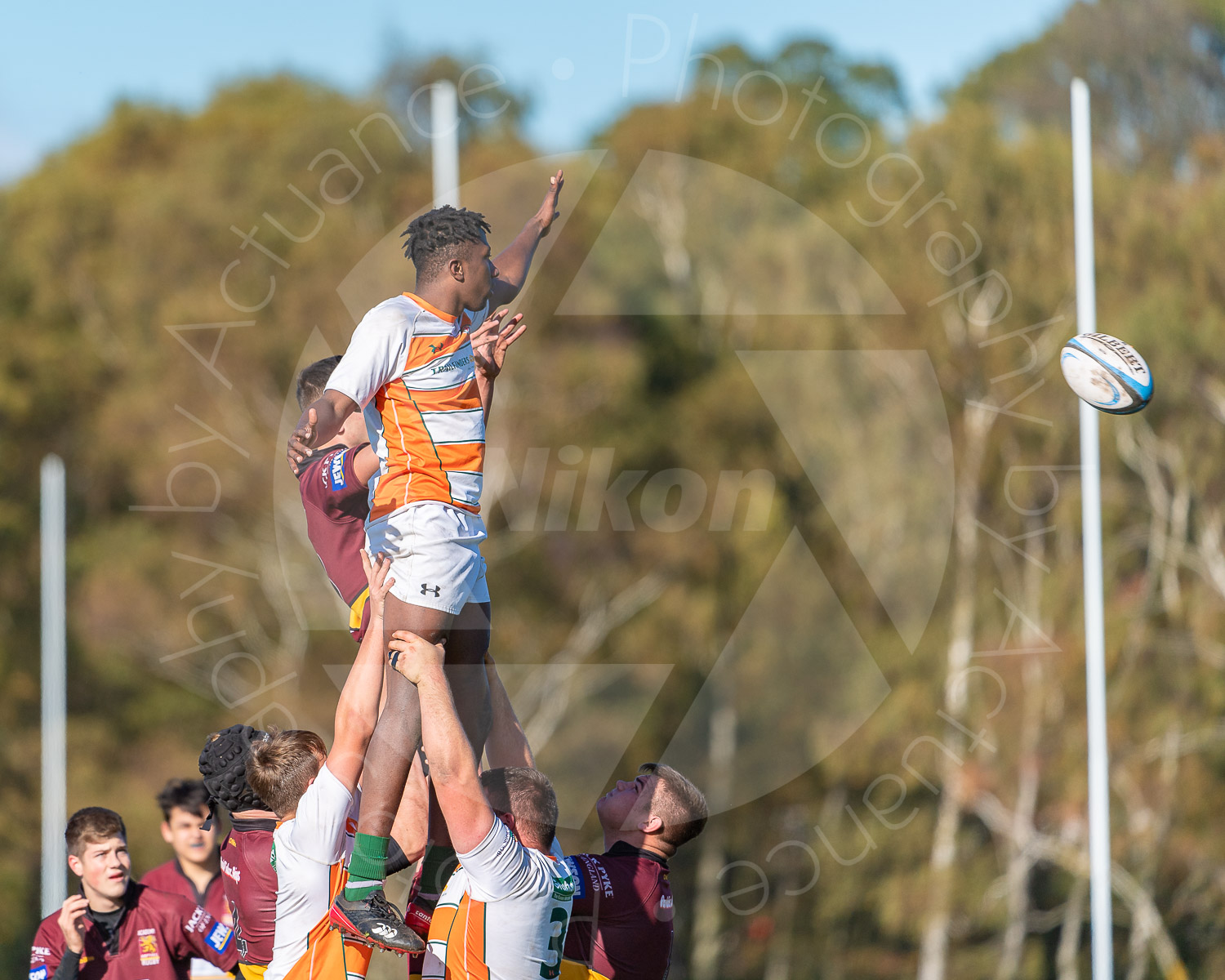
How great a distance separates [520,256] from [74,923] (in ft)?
9.00

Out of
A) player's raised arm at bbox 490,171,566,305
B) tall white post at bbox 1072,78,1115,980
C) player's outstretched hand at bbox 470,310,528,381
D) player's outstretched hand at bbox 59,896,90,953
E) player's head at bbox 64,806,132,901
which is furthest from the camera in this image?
tall white post at bbox 1072,78,1115,980

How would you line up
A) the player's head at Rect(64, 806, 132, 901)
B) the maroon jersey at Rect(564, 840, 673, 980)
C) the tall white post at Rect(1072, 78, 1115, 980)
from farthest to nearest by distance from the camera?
the tall white post at Rect(1072, 78, 1115, 980), the player's head at Rect(64, 806, 132, 901), the maroon jersey at Rect(564, 840, 673, 980)

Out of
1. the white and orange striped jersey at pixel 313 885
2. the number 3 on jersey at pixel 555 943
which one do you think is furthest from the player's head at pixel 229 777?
the number 3 on jersey at pixel 555 943

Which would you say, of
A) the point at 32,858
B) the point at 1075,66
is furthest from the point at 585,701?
the point at 1075,66

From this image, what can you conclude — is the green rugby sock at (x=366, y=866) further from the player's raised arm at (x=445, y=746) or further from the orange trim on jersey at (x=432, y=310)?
the orange trim on jersey at (x=432, y=310)

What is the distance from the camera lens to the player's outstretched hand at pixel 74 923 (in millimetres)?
4844

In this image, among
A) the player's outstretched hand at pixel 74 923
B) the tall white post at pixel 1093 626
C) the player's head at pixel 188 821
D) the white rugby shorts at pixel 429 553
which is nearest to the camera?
the white rugby shorts at pixel 429 553

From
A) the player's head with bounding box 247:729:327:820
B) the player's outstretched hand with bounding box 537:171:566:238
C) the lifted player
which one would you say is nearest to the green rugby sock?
the lifted player

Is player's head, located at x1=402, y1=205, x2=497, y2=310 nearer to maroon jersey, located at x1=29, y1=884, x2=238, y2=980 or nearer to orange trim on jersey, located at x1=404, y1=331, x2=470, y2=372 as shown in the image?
orange trim on jersey, located at x1=404, y1=331, x2=470, y2=372

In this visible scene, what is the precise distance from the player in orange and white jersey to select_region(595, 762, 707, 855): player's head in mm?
466

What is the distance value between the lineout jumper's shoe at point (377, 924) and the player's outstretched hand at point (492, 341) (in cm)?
158

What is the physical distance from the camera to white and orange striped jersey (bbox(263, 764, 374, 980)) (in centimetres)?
424

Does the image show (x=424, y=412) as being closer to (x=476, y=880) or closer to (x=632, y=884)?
(x=476, y=880)

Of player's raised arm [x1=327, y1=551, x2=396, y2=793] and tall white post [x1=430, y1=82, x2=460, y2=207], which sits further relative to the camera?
tall white post [x1=430, y1=82, x2=460, y2=207]
